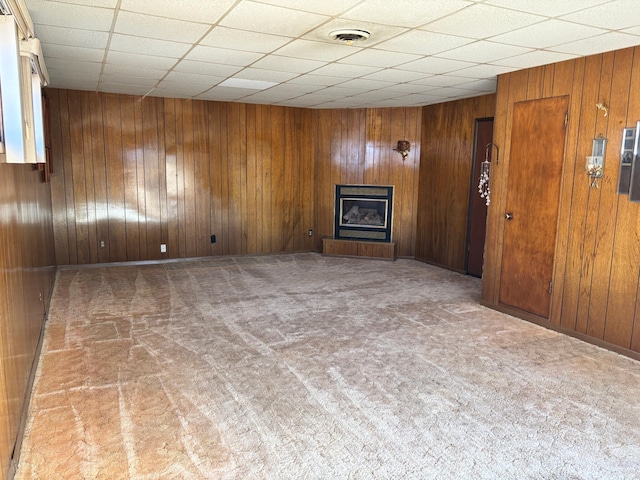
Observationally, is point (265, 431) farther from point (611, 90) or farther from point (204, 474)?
point (611, 90)

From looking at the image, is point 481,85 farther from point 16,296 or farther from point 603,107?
point 16,296

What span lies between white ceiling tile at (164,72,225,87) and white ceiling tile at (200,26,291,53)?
1.30 m

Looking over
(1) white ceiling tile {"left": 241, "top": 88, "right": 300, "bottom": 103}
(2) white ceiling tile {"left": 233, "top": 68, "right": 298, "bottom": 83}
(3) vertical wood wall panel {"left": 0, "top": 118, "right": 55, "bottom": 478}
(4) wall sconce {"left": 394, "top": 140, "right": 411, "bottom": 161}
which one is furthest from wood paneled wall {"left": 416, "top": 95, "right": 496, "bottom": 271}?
(3) vertical wood wall panel {"left": 0, "top": 118, "right": 55, "bottom": 478}

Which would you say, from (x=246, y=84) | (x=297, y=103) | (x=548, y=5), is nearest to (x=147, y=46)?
(x=246, y=84)

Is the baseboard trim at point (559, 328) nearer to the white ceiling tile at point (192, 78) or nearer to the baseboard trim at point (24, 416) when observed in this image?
the white ceiling tile at point (192, 78)

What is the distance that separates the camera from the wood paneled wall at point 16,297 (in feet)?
6.66

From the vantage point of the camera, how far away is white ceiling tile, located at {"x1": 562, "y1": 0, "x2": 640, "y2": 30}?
104 inches

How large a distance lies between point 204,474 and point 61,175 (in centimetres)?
524

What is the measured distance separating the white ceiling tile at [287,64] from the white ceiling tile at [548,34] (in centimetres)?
164

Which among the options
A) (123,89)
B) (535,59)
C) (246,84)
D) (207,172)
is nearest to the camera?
(535,59)

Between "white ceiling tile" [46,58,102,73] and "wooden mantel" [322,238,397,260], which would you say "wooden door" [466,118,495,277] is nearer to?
"wooden mantel" [322,238,397,260]

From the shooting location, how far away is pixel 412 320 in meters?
4.33

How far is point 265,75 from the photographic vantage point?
489 cm

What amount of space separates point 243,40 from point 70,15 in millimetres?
1168
